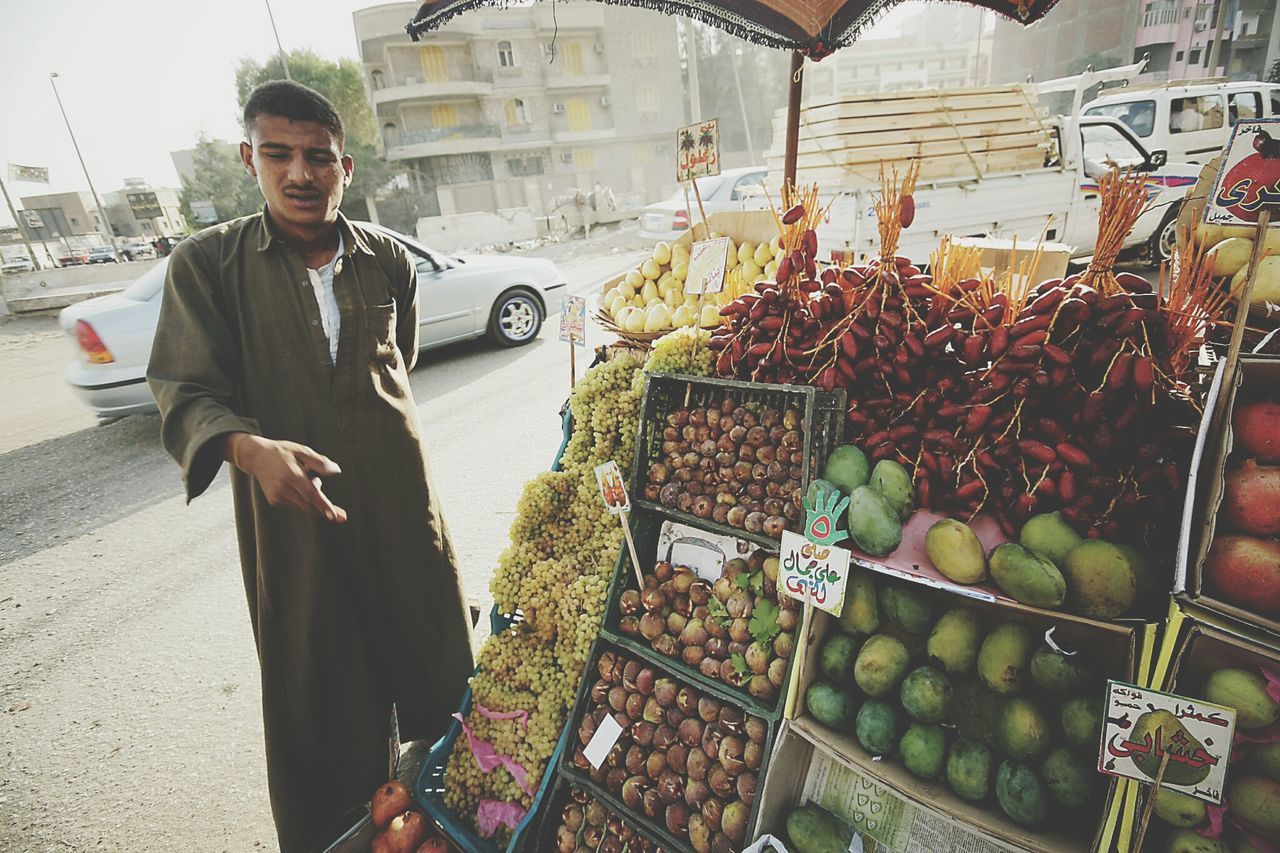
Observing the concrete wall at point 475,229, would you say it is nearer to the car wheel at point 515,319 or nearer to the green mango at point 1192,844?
the car wheel at point 515,319

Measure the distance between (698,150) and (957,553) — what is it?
6.82 ft

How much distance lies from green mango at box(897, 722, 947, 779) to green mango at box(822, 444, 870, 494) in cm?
55

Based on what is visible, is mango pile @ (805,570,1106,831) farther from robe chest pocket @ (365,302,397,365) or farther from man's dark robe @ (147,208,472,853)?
robe chest pocket @ (365,302,397,365)

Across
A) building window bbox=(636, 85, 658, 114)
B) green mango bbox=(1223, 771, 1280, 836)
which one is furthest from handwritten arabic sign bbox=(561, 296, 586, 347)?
building window bbox=(636, 85, 658, 114)

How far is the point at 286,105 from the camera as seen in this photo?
163cm

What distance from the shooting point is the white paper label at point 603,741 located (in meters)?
1.72

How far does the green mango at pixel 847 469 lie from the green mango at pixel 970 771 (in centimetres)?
59

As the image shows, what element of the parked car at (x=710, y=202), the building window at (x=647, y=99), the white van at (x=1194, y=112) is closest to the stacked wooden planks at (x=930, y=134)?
the white van at (x=1194, y=112)

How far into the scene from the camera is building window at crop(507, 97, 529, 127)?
1153 inches

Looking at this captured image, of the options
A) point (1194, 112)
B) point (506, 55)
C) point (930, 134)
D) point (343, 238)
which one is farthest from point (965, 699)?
point (506, 55)

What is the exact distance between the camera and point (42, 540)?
4.18 meters

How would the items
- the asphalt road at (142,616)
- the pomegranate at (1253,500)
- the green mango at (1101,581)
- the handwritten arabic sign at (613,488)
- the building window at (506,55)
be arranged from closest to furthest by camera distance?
1. the pomegranate at (1253,500)
2. the green mango at (1101,581)
3. the handwritten arabic sign at (613,488)
4. the asphalt road at (142,616)
5. the building window at (506,55)

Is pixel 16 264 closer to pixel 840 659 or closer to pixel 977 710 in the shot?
pixel 840 659

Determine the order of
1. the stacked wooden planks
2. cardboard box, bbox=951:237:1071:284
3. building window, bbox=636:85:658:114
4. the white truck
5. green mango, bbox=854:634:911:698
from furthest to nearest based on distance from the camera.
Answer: building window, bbox=636:85:658:114 < the stacked wooden planks < the white truck < cardboard box, bbox=951:237:1071:284 < green mango, bbox=854:634:911:698
